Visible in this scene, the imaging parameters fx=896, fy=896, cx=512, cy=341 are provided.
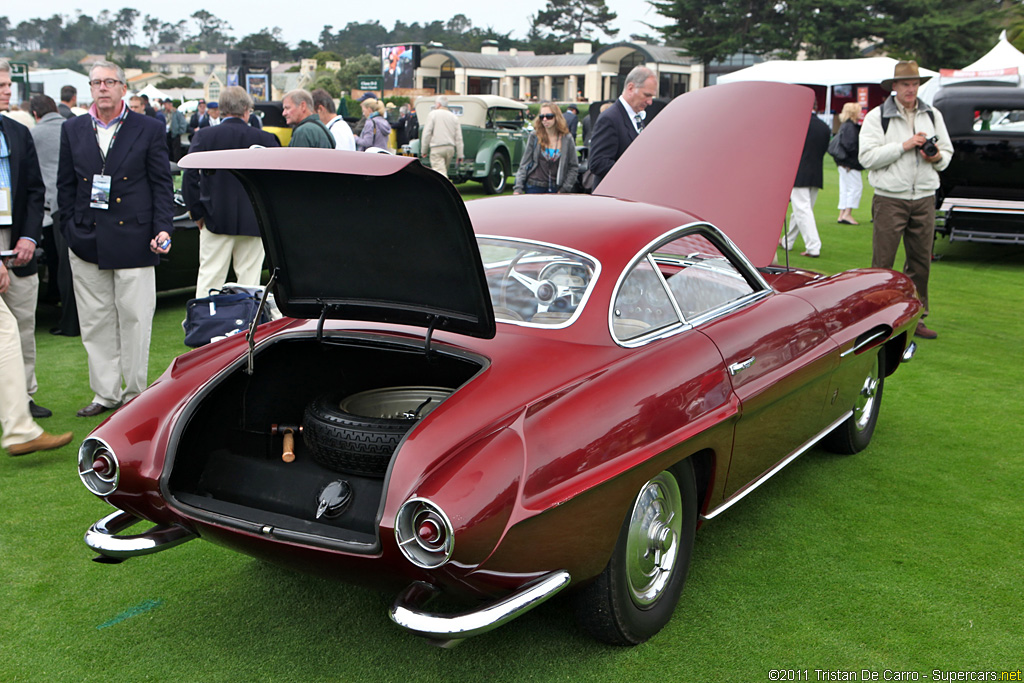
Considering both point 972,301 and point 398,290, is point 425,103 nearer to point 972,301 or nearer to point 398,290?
point 972,301

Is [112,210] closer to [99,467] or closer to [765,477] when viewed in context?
[99,467]

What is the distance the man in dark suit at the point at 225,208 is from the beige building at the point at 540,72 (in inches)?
2546

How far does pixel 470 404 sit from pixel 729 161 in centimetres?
309

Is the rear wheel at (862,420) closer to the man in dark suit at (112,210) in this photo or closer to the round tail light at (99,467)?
the round tail light at (99,467)

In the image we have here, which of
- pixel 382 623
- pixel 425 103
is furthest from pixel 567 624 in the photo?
pixel 425 103

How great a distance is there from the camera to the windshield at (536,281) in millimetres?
3240

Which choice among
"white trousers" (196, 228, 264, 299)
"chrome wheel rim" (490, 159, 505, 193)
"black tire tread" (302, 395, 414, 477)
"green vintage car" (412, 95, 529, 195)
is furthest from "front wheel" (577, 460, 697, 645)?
"chrome wheel rim" (490, 159, 505, 193)

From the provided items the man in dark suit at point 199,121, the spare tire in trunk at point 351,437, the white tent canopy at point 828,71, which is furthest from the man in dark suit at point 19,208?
the white tent canopy at point 828,71

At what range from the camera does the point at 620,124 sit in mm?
7469

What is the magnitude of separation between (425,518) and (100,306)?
144 inches

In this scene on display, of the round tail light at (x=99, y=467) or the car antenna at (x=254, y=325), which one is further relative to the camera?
the car antenna at (x=254, y=325)

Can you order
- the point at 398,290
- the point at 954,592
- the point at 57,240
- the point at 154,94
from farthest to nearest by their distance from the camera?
the point at 154,94 → the point at 57,240 → the point at 954,592 → the point at 398,290

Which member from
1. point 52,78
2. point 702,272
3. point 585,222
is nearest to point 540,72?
point 52,78

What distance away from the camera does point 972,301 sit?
898 cm
